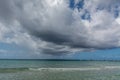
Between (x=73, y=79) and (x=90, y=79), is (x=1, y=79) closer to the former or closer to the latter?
(x=73, y=79)

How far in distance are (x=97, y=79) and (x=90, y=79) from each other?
1172mm

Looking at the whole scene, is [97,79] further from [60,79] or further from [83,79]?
[60,79]

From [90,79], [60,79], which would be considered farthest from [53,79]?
[90,79]

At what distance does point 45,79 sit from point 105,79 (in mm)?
9468

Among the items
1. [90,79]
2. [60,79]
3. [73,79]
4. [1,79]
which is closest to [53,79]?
[60,79]

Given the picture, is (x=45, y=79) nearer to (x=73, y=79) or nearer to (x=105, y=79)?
(x=73, y=79)

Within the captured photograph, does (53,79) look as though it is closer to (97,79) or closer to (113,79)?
(97,79)

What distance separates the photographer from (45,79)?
27.2m

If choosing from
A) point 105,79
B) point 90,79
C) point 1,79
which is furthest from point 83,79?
point 1,79

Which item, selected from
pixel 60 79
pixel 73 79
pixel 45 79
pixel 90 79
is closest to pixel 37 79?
pixel 45 79

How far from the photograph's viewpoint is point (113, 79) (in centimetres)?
2809

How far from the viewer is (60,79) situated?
1074 inches

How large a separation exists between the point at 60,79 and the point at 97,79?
5829mm

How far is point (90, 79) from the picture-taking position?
2742cm
